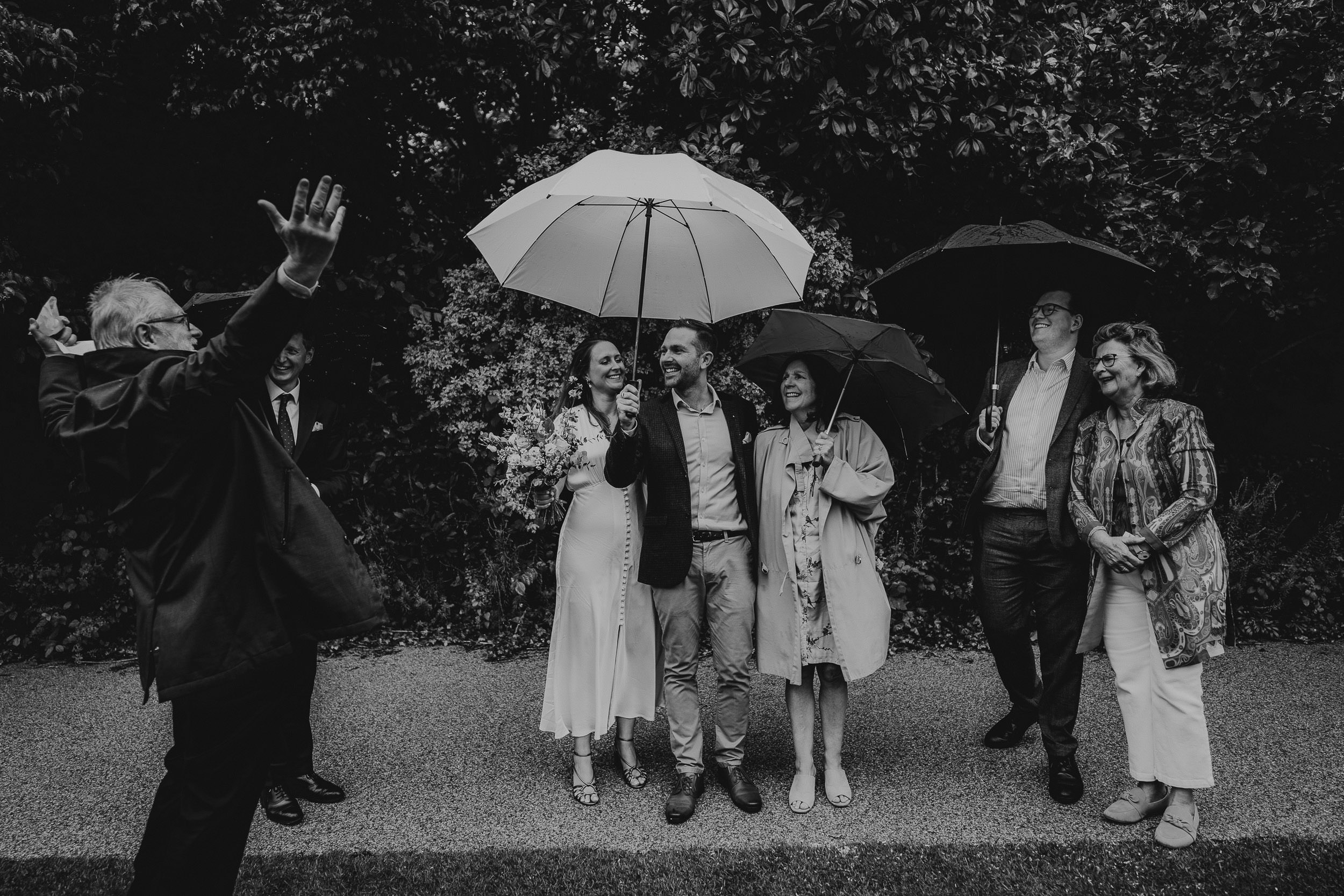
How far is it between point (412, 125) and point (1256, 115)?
652 cm

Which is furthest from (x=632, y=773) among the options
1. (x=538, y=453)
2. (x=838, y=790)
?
(x=538, y=453)

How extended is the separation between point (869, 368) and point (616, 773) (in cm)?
225

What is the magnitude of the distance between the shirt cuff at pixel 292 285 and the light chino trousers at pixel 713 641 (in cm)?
214

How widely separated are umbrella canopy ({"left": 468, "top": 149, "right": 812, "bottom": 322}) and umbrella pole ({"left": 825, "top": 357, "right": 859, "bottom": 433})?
407mm

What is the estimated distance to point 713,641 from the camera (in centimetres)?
393

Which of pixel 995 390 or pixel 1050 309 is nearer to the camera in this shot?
pixel 1050 309

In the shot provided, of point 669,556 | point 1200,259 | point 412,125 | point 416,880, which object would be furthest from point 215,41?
point 1200,259

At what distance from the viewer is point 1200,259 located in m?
6.39

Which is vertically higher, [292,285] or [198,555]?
[292,285]

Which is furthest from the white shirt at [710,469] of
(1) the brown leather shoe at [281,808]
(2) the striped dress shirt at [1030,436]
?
(1) the brown leather shoe at [281,808]

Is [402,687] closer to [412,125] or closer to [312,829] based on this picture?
[312,829]

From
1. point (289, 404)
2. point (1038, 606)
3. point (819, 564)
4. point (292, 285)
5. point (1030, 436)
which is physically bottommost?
point (1038, 606)

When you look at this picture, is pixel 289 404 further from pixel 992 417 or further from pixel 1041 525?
pixel 1041 525

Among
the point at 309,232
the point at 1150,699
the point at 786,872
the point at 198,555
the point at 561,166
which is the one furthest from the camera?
the point at 561,166
